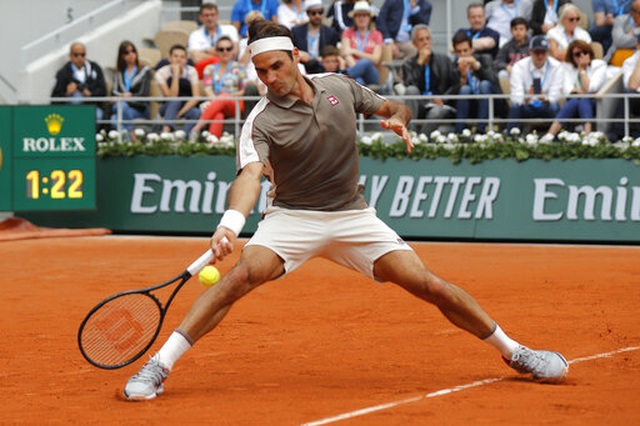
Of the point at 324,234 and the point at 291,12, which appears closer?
the point at 324,234

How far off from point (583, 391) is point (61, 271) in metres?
7.93

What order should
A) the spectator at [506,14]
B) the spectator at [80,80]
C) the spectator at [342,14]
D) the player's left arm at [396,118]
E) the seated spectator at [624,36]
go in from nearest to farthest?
1. the player's left arm at [396,118]
2. the seated spectator at [624,36]
3. the spectator at [506,14]
4. the spectator at [342,14]
5. the spectator at [80,80]

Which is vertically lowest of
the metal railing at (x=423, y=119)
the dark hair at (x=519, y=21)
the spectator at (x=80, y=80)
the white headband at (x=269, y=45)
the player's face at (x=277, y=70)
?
the metal railing at (x=423, y=119)

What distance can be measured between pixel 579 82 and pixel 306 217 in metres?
10.2

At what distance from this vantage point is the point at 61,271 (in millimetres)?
13273

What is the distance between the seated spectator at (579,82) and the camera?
15.9 meters

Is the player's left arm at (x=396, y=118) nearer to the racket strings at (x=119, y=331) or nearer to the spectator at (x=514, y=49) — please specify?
the racket strings at (x=119, y=331)

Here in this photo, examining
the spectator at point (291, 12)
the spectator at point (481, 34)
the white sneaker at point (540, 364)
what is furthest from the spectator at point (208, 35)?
the white sneaker at point (540, 364)

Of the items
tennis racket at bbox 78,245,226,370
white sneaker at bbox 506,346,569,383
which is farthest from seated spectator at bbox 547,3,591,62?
tennis racket at bbox 78,245,226,370

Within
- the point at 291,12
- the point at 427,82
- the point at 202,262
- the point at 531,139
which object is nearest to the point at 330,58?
the point at 427,82

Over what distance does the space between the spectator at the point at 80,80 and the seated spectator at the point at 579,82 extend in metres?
6.77

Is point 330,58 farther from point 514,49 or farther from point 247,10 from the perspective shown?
point 247,10

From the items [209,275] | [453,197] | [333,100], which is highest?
[333,100]

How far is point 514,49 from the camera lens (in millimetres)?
17266
